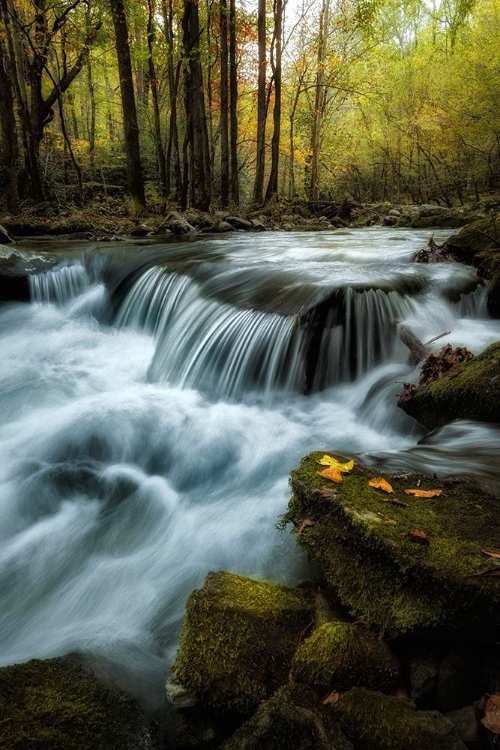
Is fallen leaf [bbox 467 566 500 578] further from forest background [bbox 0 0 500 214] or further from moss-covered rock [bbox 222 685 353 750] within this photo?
forest background [bbox 0 0 500 214]

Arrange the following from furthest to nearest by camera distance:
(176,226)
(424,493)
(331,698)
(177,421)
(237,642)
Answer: (176,226), (177,421), (424,493), (237,642), (331,698)

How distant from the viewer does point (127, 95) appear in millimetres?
13672

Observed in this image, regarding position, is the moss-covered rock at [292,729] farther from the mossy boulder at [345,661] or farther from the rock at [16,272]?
the rock at [16,272]

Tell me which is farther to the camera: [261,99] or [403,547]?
[261,99]

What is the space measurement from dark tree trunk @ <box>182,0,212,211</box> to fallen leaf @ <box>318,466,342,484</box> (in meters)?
14.3

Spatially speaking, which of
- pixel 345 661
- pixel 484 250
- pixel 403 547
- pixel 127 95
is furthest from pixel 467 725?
pixel 127 95

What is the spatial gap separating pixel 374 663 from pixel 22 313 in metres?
8.54

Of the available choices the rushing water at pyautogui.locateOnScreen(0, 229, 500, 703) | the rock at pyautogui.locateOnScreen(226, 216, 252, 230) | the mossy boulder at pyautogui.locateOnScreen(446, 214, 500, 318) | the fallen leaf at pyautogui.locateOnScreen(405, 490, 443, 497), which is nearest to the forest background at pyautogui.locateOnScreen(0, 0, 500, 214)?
the rock at pyautogui.locateOnScreen(226, 216, 252, 230)

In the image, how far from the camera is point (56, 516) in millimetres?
3947

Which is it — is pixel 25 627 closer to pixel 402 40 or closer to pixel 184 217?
pixel 184 217

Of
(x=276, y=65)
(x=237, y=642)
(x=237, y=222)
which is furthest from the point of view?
(x=276, y=65)

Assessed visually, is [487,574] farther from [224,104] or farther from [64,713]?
[224,104]

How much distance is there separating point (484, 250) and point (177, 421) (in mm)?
5129

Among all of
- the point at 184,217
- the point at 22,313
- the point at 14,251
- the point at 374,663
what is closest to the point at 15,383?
the point at 22,313
